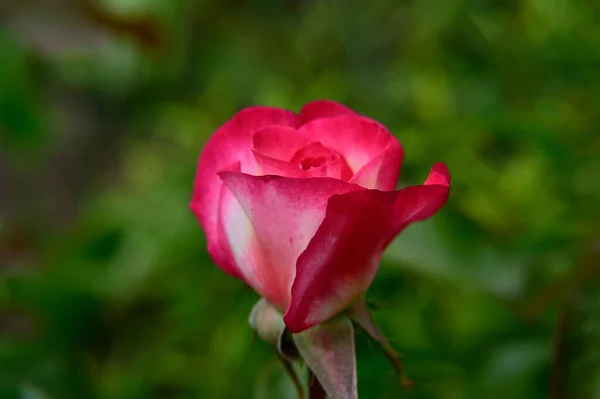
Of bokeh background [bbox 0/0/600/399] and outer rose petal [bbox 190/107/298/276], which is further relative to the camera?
bokeh background [bbox 0/0/600/399]

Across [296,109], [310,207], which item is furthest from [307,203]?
[296,109]

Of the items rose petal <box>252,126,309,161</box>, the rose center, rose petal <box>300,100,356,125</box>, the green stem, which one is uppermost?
rose petal <box>300,100,356,125</box>

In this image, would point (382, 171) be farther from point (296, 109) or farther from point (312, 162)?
point (296, 109)

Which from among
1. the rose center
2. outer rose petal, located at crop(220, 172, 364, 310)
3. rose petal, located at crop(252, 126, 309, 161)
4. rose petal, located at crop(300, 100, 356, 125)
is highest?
rose petal, located at crop(300, 100, 356, 125)

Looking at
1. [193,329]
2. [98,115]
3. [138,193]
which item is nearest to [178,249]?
[193,329]

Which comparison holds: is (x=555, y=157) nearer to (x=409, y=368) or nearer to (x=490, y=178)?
(x=490, y=178)

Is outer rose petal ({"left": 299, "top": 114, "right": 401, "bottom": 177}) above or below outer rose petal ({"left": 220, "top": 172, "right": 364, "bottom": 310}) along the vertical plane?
above
